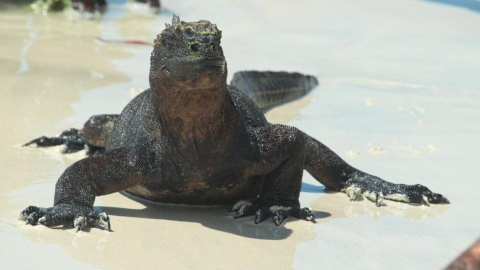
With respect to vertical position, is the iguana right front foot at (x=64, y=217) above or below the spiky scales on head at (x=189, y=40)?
below

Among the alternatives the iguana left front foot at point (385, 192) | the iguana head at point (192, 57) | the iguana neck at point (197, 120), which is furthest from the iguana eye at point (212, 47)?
the iguana left front foot at point (385, 192)

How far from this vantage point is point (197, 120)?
5.33 meters

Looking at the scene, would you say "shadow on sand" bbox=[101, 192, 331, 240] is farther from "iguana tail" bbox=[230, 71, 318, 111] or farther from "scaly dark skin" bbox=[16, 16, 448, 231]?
"iguana tail" bbox=[230, 71, 318, 111]

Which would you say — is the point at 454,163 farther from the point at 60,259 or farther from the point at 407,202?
the point at 60,259

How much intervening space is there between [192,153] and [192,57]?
0.82 metres

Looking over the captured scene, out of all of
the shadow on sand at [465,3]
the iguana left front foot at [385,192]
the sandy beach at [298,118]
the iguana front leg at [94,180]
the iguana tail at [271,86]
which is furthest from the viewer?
the shadow on sand at [465,3]

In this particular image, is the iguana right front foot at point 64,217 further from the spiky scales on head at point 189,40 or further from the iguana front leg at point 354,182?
the iguana front leg at point 354,182

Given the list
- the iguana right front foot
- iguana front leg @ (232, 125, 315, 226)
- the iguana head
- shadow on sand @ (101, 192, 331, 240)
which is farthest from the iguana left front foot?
the iguana right front foot

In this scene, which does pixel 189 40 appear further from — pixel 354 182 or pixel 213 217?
pixel 354 182

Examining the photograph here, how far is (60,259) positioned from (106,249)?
0.30 meters

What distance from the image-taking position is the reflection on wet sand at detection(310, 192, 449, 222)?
5.82m

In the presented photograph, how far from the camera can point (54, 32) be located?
13383mm

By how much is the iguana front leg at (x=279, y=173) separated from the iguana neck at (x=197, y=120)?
26 centimetres

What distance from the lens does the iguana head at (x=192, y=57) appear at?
4.85 meters
